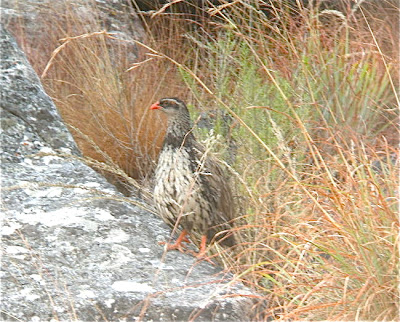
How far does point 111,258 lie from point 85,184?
57 centimetres

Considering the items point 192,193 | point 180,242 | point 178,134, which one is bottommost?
point 180,242

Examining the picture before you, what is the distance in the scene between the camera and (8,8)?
6270 mm

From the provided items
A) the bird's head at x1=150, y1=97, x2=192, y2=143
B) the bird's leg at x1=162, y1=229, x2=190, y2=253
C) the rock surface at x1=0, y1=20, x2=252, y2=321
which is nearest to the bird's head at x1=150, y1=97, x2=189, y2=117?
the bird's head at x1=150, y1=97, x2=192, y2=143

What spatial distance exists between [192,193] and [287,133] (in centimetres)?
121

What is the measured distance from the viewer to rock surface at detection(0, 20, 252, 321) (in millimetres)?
2695

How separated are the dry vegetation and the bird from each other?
12cm

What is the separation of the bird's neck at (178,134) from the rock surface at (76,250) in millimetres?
392

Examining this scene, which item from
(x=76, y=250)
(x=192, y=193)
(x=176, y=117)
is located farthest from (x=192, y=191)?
(x=76, y=250)

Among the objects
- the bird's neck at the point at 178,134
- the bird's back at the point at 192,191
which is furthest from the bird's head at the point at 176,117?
the bird's back at the point at 192,191

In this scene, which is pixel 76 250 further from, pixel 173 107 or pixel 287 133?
pixel 287 133

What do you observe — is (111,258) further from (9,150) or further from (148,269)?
(9,150)

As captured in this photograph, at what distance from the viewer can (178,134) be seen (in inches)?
148

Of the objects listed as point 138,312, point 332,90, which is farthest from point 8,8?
point 138,312

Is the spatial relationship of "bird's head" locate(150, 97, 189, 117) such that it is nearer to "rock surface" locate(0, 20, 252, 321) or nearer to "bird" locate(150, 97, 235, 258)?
"bird" locate(150, 97, 235, 258)
